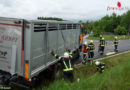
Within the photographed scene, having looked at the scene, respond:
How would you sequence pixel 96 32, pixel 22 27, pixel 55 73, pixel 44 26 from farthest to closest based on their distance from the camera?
pixel 96 32 → pixel 55 73 → pixel 44 26 → pixel 22 27

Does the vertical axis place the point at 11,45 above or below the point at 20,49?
above

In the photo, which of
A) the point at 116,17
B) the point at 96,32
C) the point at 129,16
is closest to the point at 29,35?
the point at 96,32

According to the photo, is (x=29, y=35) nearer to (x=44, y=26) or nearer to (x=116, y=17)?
(x=44, y=26)

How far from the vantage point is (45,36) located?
509cm

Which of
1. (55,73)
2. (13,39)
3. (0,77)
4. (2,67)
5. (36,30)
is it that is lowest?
(55,73)

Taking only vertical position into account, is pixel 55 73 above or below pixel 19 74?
below

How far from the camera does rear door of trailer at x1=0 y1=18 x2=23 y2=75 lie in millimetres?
4153

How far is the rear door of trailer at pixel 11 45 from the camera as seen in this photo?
415 cm

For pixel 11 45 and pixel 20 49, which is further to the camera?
pixel 11 45

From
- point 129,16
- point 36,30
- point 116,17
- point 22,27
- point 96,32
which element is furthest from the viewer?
point 116,17

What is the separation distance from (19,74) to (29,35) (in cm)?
136

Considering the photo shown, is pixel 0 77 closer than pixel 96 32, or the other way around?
pixel 0 77

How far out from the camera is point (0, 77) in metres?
4.48

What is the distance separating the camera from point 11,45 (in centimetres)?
432
